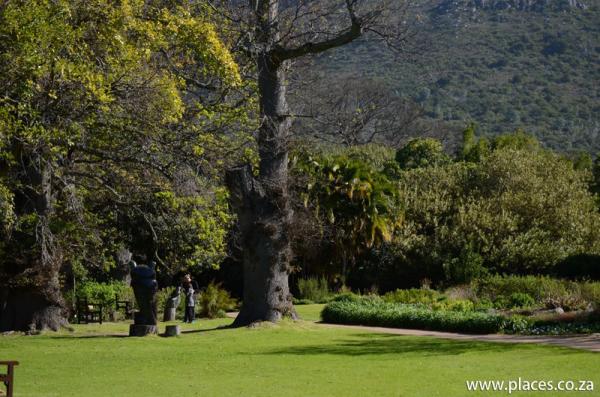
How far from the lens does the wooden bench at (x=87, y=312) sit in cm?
3053

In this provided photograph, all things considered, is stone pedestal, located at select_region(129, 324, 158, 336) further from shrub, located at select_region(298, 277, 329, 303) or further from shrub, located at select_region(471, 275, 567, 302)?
shrub, located at select_region(298, 277, 329, 303)

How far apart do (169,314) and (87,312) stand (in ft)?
10.0

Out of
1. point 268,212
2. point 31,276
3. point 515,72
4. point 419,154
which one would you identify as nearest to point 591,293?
point 268,212

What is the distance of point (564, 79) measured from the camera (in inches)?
4375

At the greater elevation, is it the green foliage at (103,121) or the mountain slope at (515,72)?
the mountain slope at (515,72)

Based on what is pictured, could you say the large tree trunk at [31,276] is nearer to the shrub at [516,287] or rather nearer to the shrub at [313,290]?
the shrub at [516,287]

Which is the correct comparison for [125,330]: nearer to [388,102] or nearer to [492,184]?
[492,184]

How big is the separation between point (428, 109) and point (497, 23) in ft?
73.0

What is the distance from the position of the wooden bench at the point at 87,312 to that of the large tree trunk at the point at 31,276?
5.42 meters

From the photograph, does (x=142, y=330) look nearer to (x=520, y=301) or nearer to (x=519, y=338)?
(x=519, y=338)

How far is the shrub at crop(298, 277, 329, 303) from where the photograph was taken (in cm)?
4122

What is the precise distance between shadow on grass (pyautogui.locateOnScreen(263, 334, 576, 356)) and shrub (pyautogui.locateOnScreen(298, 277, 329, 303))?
18.6m

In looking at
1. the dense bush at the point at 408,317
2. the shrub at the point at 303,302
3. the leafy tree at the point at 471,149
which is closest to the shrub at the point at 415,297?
the dense bush at the point at 408,317

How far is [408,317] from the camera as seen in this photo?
88.5 ft
